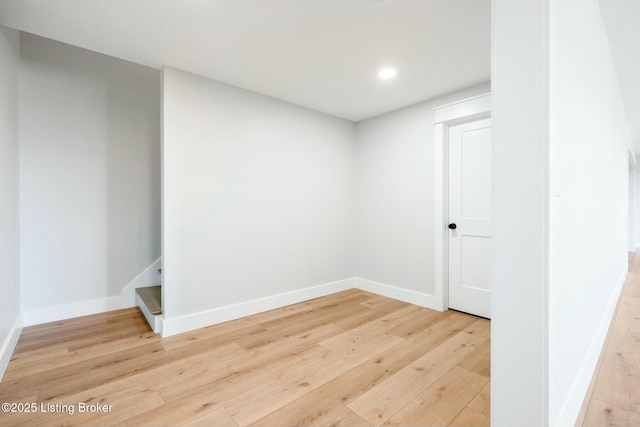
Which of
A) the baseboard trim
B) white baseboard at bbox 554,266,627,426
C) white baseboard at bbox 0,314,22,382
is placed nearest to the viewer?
white baseboard at bbox 554,266,627,426

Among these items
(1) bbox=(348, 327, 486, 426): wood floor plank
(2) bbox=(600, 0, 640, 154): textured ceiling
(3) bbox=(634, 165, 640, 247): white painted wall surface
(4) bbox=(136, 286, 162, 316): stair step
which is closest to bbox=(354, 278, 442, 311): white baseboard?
(1) bbox=(348, 327, 486, 426): wood floor plank

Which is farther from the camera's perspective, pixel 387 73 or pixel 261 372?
pixel 387 73

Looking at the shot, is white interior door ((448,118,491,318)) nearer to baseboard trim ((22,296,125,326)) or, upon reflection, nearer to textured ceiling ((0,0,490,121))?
textured ceiling ((0,0,490,121))

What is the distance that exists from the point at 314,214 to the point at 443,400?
7.95 ft

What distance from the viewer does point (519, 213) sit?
1074mm

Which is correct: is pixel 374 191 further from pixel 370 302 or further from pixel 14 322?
pixel 14 322

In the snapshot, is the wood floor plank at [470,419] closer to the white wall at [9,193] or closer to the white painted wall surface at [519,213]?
the white painted wall surface at [519,213]

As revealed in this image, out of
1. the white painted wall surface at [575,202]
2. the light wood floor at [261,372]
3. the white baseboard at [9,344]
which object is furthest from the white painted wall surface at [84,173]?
the white painted wall surface at [575,202]

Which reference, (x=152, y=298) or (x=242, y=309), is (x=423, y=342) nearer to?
(x=242, y=309)

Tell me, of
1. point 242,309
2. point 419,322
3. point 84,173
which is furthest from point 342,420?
point 84,173

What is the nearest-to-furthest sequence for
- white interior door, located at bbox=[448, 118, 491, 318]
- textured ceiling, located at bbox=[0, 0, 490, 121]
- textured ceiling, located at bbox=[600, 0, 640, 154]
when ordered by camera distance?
textured ceiling, located at bbox=[0, 0, 490, 121], textured ceiling, located at bbox=[600, 0, 640, 154], white interior door, located at bbox=[448, 118, 491, 318]

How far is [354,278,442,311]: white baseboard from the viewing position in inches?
129

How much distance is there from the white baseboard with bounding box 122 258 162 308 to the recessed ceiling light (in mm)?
3186

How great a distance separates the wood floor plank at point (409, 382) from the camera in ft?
5.27
